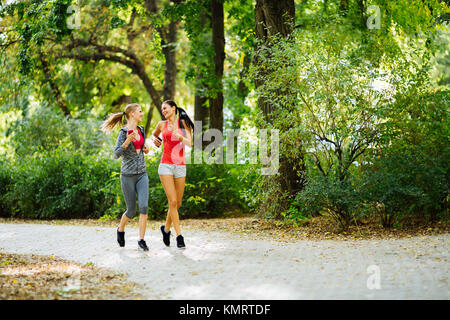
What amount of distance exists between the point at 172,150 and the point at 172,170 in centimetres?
30

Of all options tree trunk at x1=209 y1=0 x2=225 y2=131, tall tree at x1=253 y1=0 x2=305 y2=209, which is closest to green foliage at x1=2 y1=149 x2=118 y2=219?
tree trunk at x1=209 y1=0 x2=225 y2=131

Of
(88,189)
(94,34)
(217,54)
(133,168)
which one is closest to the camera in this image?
(133,168)

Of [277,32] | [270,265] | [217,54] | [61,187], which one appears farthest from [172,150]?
[217,54]

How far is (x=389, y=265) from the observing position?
614 centimetres

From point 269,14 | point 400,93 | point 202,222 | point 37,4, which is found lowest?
point 202,222

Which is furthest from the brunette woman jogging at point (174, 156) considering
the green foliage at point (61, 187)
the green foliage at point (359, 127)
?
the green foliage at point (61, 187)

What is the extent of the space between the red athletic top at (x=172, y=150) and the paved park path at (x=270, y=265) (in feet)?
4.42

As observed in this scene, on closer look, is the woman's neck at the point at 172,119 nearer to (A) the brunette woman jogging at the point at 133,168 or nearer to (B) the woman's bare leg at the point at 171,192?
(A) the brunette woman jogging at the point at 133,168

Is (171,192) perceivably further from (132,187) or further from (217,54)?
(217,54)

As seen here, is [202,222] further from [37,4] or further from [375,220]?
[37,4]

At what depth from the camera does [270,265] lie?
6.41 metres

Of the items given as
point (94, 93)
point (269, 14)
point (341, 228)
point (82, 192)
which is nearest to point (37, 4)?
point (82, 192)

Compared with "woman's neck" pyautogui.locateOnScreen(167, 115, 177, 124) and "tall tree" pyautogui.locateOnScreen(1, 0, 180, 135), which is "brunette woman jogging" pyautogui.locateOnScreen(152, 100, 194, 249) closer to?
"woman's neck" pyautogui.locateOnScreen(167, 115, 177, 124)

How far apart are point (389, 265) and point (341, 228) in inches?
127
